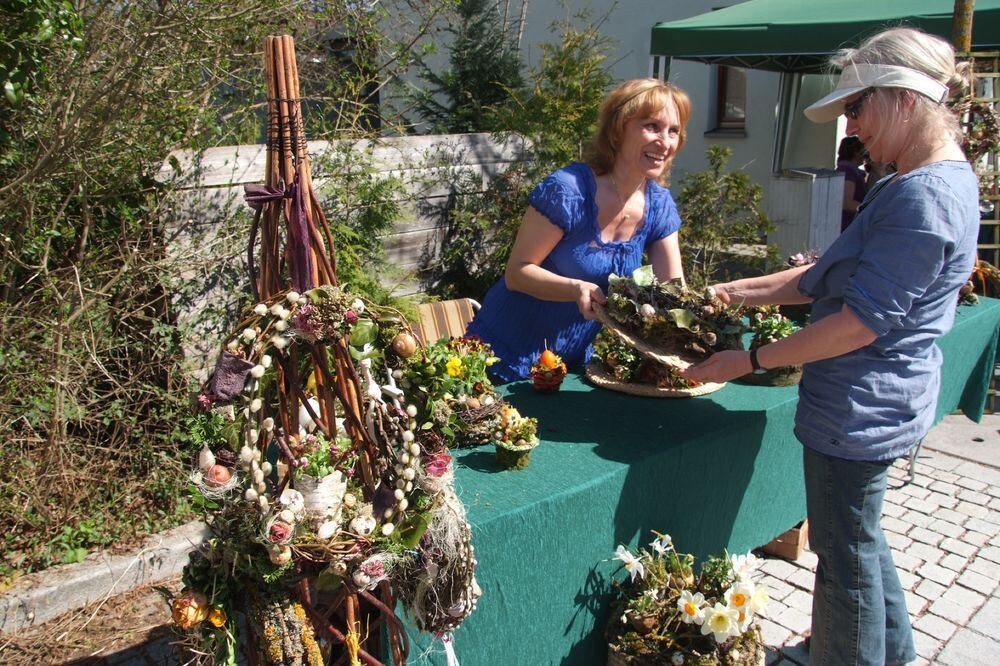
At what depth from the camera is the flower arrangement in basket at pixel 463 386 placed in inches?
72.3

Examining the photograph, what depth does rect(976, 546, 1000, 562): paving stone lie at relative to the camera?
3239 millimetres

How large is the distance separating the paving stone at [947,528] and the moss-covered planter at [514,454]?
2440 mm

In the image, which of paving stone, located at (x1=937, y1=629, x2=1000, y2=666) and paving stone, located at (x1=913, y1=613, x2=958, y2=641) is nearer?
paving stone, located at (x1=937, y1=629, x2=1000, y2=666)

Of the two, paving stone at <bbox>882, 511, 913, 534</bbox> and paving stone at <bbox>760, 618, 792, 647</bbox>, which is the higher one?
paving stone at <bbox>882, 511, 913, 534</bbox>

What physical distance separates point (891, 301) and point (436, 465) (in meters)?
1.06

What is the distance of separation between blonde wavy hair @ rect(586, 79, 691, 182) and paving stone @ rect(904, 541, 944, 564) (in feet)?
6.50

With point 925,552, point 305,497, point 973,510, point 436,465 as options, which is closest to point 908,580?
point 925,552

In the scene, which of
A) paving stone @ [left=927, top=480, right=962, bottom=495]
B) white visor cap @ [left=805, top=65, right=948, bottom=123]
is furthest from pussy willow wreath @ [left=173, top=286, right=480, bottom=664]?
paving stone @ [left=927, top=480, right=962, bottom=495]

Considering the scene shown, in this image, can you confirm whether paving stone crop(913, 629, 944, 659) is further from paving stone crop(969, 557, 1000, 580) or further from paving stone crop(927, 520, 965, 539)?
paving stone crop(927, 520, 965, 539)

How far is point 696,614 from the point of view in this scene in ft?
6.45

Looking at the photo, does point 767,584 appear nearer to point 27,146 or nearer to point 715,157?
point 27,146

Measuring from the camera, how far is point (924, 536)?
11.2 ft

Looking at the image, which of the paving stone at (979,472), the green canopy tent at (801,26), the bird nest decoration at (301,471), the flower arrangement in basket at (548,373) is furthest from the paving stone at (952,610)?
the green canopy tent at (801,26)

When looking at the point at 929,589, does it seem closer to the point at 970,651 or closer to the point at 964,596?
the point at 964,596
